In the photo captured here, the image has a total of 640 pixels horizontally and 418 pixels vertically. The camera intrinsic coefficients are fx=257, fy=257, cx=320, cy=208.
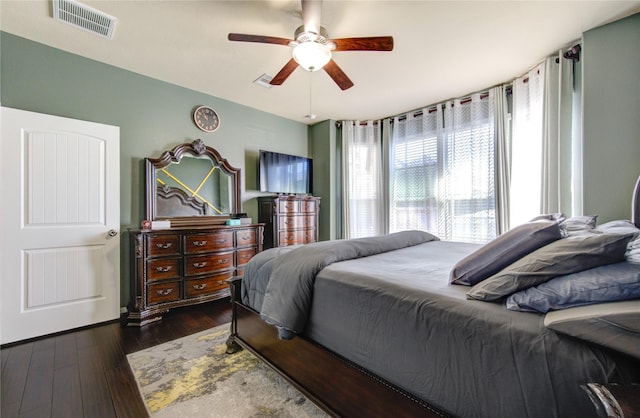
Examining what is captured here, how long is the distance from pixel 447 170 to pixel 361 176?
1.40m

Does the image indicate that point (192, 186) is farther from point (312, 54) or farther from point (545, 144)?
point (545, 144)

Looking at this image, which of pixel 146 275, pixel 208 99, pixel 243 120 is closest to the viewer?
pixel 146 275

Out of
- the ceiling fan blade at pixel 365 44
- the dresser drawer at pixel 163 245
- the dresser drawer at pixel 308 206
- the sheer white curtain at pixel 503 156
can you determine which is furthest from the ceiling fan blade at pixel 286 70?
the sheer white curtain at pixel 503 156

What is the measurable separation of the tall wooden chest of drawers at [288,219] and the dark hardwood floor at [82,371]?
1431 mm

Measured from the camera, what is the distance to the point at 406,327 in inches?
41.2

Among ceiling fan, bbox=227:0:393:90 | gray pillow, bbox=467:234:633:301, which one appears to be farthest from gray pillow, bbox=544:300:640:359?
ceiling fan, bbox=227:0:393:90

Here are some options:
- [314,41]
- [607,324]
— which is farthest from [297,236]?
[607,324]

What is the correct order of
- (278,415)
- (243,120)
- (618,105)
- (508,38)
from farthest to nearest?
1. (243,120)
2. (508,38)
3. (618,105)
4. (278,415)

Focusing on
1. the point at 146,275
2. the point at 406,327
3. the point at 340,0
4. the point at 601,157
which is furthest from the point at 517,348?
the point at 146,275

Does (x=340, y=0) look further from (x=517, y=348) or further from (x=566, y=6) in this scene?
(x=517, y=348)

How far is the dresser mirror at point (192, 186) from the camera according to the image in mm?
3031

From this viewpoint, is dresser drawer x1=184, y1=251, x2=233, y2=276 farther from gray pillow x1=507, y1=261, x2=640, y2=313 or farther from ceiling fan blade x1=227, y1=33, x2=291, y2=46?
gray pillow x1=507, y1=261, x2=640, y2=313

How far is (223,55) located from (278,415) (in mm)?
3046

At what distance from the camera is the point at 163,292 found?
2.69m
